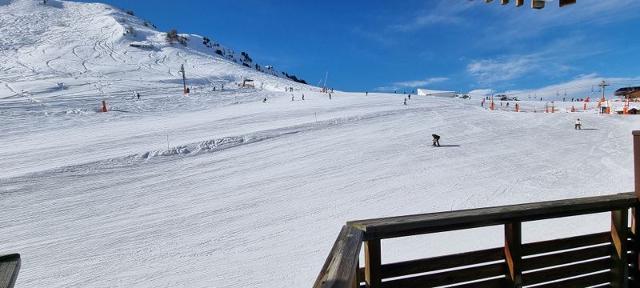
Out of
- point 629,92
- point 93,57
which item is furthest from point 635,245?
point 629,92

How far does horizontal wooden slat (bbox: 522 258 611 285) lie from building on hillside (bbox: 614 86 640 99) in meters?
65.5

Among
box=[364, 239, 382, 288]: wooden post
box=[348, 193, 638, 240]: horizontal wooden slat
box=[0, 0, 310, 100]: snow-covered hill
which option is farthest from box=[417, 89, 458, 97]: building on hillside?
box=[364, 239, 382, 288]: wooden post

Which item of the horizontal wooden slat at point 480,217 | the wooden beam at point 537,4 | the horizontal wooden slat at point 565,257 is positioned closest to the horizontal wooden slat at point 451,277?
the horizontal wooden slat at point 565,257

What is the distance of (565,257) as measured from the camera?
352 cm

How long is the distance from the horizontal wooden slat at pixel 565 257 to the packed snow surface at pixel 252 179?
4403 millimetres

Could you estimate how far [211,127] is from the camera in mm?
24375

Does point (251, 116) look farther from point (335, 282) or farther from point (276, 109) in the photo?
point (335, 282)

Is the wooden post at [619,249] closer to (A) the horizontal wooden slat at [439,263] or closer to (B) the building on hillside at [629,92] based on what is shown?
(A) the horizontal wooden slat at [439,263]

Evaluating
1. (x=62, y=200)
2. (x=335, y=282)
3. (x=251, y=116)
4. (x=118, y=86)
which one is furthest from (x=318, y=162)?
(x=118, y=86)

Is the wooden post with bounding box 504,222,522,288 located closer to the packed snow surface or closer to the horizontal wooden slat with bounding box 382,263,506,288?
the horizontal wooden slat with bounding box 382,263,506,288

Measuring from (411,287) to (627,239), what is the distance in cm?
207

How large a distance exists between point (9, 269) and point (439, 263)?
8.45 ft

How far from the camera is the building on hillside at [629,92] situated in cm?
5693

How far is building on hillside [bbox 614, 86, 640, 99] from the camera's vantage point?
56928 millimetres
